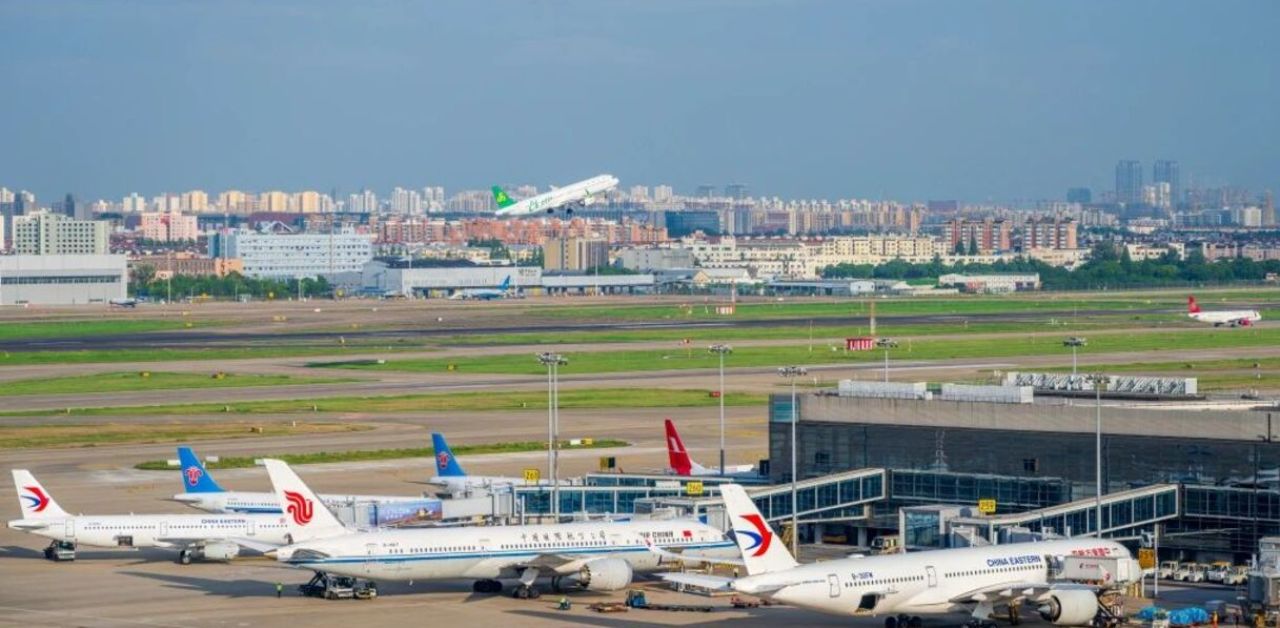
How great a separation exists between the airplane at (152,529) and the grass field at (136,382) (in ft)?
284

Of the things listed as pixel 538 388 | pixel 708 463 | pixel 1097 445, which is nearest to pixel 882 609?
pixel 1097 445

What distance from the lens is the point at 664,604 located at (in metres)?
71.8

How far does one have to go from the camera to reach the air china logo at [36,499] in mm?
84125

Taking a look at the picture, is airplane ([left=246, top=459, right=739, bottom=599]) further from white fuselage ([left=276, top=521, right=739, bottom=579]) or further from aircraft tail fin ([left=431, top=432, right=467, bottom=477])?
aircraft tail fin ([left=431, top=432, right=467, bottom=477])

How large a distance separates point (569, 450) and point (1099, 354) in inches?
3209

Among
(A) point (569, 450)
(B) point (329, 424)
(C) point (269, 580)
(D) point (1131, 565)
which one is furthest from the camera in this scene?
(B) point (329, 424)

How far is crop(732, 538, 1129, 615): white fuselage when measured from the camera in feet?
205

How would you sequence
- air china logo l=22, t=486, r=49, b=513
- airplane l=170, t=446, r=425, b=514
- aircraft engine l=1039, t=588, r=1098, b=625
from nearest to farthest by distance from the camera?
aircraft engine l=1039, t=588, r=1098, b=625, air china logo l=22, t=486, r=49, b=513, airplane l=170, t=446, r=425, b=514

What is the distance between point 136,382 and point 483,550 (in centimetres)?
11149

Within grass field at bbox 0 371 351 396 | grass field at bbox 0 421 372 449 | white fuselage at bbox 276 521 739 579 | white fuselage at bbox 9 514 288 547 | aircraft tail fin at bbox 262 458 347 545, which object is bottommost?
grass field at bbox 0 421 372 449

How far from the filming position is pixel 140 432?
137 m

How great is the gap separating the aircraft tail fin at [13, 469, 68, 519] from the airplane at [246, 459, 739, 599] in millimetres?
13260

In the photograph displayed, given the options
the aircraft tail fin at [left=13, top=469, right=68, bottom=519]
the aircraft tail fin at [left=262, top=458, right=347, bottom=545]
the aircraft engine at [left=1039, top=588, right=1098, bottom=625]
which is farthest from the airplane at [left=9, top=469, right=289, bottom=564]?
the aircraft engine at [left=1039, top=588, right=1098, bottom=625]

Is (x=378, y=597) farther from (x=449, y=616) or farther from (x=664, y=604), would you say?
(x=664, y=604)
